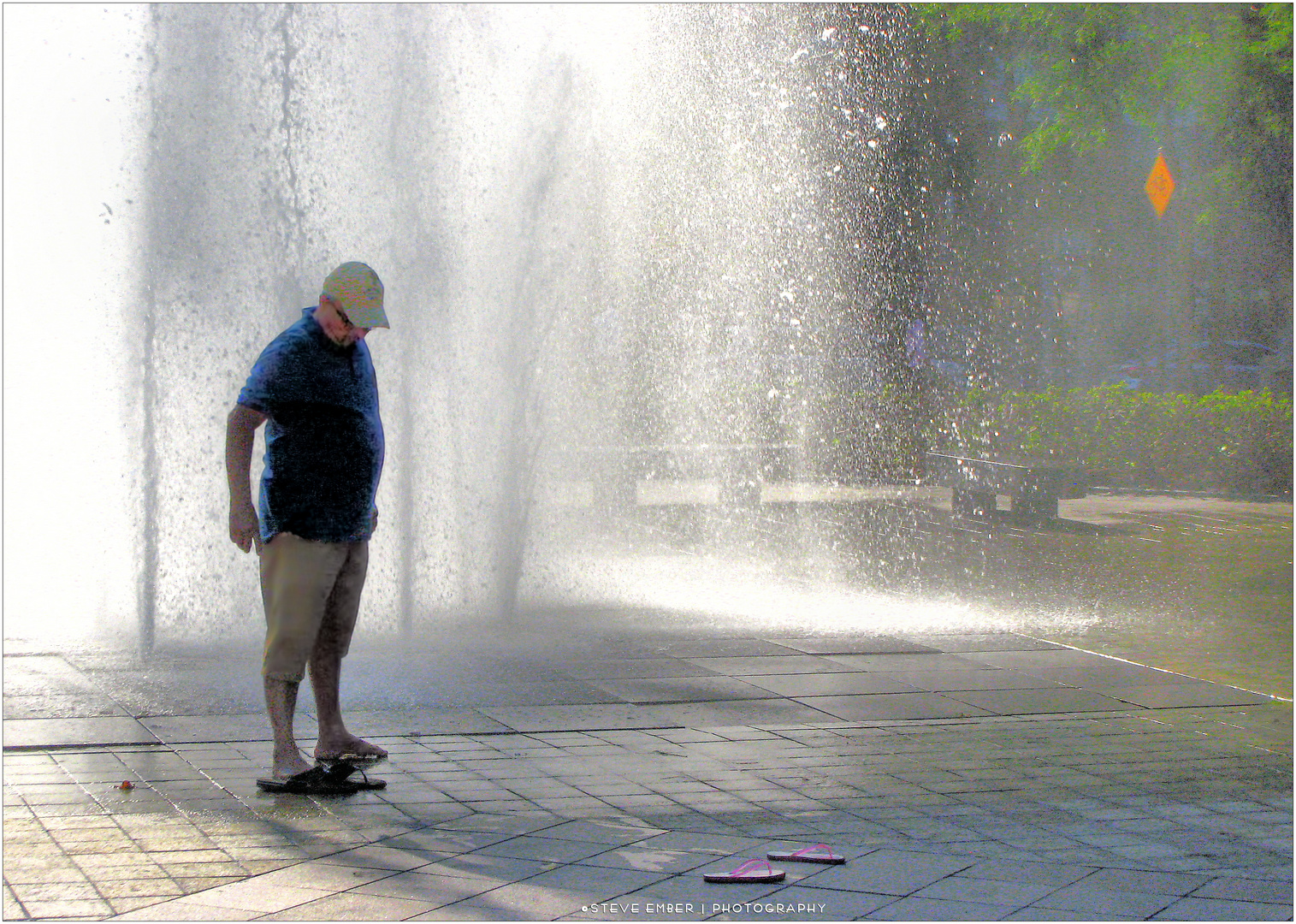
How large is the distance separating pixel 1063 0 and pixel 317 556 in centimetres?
1606

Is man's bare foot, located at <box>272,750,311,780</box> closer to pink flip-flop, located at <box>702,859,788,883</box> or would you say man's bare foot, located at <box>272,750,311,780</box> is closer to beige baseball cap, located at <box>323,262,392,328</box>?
beige baseball cap, located at <box>323,262,392,328</box>

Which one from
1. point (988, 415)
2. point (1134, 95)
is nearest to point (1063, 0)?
point (1134, 95)

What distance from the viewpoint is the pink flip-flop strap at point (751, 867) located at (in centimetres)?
364

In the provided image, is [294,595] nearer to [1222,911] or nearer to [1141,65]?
A: [1222,911]

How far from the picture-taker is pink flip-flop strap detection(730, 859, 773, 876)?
3645 mm

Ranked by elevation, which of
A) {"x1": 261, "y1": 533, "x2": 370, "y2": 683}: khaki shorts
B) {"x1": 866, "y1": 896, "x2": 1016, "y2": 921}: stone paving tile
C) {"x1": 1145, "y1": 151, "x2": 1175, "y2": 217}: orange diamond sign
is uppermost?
{"x1": 1145, "y1": 151, "x2": 1175, "y2": 217}: orange diamond sign

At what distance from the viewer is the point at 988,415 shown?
20766 millimetres

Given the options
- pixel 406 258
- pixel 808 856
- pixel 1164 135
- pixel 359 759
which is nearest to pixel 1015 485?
pixel 406 258

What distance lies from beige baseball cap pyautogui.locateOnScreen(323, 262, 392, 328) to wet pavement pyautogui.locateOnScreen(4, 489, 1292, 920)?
1.46 m

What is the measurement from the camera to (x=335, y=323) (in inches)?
181

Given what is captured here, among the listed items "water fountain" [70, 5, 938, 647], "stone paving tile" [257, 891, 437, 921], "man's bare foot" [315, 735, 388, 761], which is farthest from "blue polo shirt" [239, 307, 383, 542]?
"water fountain" [70, 5, 938, 647]

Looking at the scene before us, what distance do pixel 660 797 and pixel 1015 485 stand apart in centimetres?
1057

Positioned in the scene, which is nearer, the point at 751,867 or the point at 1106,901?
the point at 1106,901

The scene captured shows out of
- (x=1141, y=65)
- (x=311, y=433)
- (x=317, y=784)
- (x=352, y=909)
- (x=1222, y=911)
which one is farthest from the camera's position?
(x=1141, y=65)
